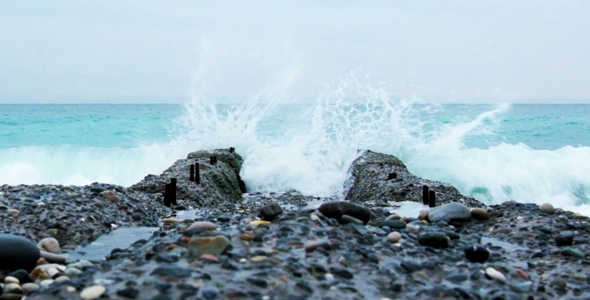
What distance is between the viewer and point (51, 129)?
34.0m

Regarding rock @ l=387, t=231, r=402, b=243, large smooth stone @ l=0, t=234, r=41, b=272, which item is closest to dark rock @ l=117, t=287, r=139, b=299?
large smooth stone @ l=0, t=234, r=41, b=272

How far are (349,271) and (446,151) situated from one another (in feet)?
38.9

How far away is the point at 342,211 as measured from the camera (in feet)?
13.1

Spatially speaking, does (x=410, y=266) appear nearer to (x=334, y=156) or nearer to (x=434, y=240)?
(x=434, y=240)

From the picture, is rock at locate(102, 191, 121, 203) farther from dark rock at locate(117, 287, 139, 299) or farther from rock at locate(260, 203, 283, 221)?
dark rock at locate(117, 287, 139, 299)

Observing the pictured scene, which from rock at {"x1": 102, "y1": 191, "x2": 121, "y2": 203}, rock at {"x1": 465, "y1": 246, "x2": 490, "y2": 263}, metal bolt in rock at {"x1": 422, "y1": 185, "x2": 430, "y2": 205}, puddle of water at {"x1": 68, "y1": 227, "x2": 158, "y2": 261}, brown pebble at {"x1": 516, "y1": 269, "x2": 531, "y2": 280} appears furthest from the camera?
metal bolt in rock at {"x1": 422, "y1": 185, "x2": 430, "y2": 205}

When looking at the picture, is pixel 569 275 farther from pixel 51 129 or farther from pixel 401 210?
pixel 51 129

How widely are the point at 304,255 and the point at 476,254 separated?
1127mm

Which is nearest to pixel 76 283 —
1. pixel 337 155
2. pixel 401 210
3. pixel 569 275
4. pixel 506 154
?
pixel 569 275

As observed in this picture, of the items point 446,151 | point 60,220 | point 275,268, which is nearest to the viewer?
point 275,268

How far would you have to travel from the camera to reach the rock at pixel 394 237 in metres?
3.54

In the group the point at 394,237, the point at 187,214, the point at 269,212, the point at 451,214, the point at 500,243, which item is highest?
the point at 269,212

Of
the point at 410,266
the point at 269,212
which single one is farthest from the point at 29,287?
the point at 410,266

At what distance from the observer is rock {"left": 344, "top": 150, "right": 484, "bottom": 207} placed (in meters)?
7.26
